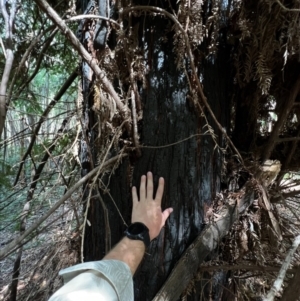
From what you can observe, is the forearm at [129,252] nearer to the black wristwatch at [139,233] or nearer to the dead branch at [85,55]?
the black wristwatch at [139,233]

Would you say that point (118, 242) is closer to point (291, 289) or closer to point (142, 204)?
point (142, 204)

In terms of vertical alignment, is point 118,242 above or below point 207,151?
below

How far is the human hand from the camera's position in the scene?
1.23 meters

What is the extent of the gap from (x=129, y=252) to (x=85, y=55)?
2.20 ft

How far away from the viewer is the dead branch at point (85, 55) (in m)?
0.95

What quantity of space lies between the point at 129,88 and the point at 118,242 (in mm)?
560

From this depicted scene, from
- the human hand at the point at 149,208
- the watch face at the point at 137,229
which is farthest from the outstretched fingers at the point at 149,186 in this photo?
the watch face at the point at 137,229

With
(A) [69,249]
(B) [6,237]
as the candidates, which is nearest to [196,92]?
(A) [69,249]

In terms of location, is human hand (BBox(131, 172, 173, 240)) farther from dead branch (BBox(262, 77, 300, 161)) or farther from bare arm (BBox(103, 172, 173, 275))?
dead branch (BBox(262, 77, 300, 161))

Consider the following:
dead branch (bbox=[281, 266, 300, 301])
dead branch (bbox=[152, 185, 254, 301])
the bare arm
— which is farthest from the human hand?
dead branch (bbox=[281, 266, 300, 301])

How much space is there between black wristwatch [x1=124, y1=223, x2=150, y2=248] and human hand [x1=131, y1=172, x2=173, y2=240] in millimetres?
17

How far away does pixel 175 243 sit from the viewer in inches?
51.1

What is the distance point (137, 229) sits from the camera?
1.21m

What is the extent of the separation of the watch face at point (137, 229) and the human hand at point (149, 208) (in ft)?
0.05
